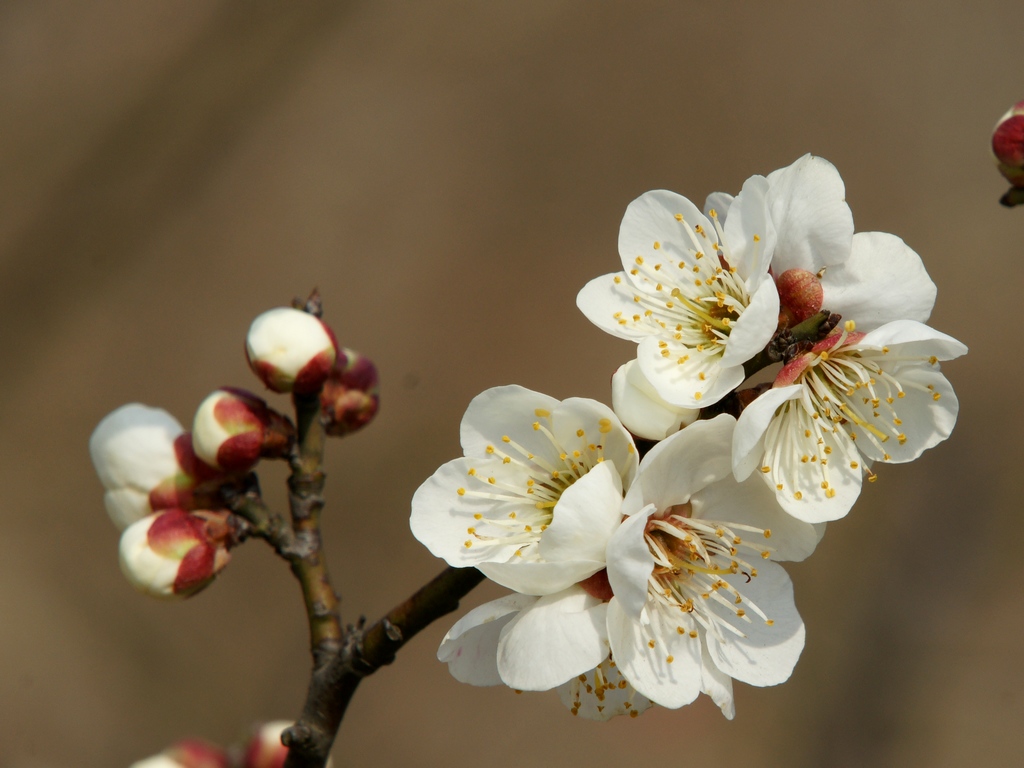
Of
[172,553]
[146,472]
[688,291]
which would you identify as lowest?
[688,291]

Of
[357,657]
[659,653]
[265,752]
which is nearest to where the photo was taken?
[659,653]

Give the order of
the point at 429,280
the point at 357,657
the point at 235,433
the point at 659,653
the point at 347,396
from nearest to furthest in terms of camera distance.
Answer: the point at 659,653, the point at 357,657, the point at 235,433, the point at 347,396, the point at 429,280

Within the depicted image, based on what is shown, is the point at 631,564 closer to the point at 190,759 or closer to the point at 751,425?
the point at 751,425

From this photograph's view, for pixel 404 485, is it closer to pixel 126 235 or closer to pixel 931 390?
pixel 126 235

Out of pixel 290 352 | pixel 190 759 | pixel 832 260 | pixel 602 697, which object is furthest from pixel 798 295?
pixel 190 759

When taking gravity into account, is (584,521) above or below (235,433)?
below

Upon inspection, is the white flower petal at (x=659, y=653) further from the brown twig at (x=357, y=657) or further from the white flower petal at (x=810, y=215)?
the white flower petal at (x=810, y=215)

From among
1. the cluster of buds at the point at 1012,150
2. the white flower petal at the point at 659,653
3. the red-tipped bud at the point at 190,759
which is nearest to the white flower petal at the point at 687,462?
the white flower petal at the point at 659,653

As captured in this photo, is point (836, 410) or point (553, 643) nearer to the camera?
point (553, 643)
